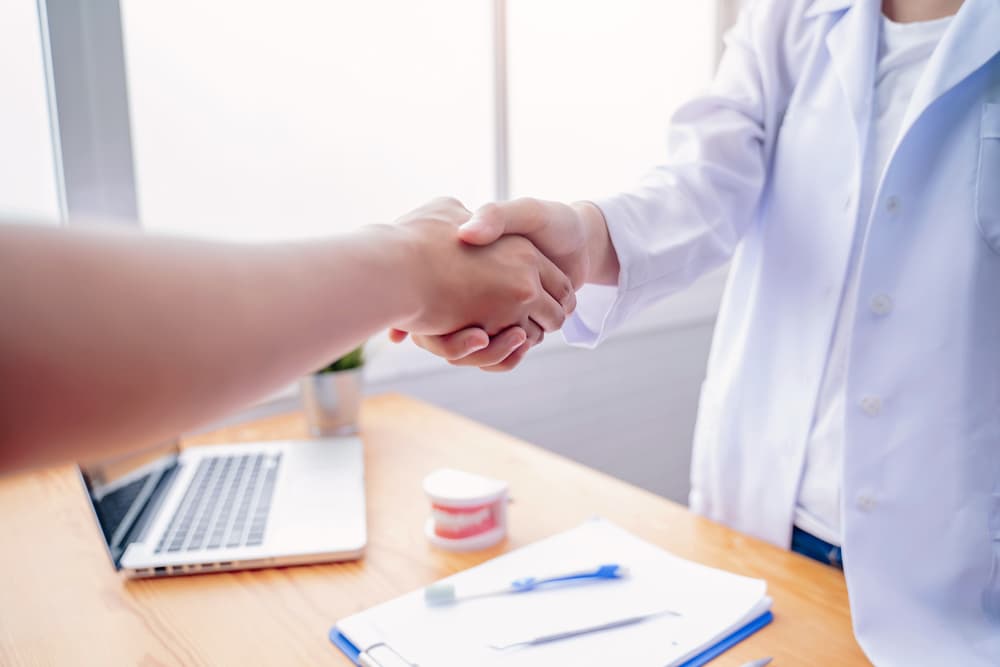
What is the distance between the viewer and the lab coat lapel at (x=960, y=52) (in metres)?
0.76

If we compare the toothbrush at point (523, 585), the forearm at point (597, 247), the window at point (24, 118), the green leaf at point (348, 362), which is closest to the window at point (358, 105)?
the window at point (24, 118)

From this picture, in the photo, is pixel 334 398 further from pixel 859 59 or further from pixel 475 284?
pixel 859 59

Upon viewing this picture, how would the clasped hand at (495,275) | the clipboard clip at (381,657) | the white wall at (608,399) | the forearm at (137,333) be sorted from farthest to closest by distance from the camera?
the white wall at (608,399) < the clasped hand at (495,275) < the clipboard clip at (381,657) < the forearm at (137,333)

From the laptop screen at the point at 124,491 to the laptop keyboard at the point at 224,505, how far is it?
1.4 inches

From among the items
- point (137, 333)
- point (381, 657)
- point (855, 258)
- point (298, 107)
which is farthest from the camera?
point (298, 107)

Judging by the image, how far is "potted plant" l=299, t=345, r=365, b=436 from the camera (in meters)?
1.16

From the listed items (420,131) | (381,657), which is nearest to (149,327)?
(381,657)

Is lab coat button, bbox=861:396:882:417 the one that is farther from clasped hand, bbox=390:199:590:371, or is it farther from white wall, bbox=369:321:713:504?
white wall, bbox=369:321:713:504

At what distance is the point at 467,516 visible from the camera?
0.83m

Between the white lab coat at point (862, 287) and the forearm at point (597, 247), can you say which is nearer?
the white lab coat at point (862, 287)

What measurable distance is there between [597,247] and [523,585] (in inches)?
15.2

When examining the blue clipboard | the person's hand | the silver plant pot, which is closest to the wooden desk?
the blue clipboard

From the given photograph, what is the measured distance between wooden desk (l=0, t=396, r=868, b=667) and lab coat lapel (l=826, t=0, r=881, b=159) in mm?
487

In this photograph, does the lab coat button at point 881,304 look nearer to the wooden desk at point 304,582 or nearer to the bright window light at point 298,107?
the wooden desk at point 304,582
